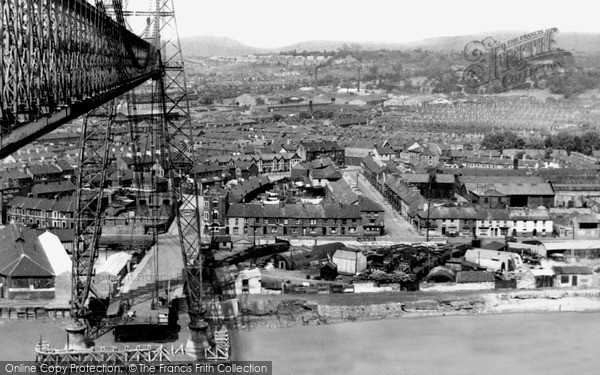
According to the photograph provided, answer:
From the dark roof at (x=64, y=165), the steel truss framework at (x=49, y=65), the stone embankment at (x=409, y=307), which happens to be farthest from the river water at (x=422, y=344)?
the dark roof at (x=64, y=165)

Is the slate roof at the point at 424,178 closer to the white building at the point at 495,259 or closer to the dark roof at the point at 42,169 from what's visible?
the white building at the point at 495,259

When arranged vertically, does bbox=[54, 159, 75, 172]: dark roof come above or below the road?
above

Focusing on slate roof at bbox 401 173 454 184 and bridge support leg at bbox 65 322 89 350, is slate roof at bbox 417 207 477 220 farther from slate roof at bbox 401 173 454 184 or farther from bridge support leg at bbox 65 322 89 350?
bridge support leg at bbox 65 322 89 350

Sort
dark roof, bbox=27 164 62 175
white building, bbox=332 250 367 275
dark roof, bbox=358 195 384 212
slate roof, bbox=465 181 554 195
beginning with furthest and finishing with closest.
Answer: dark roof, bbox=27 164 62 175 → slate roof, bbox=465 181 554 195 → dark roof, bbox=358 195 384 212 → white building, bbox=332 250 367 275

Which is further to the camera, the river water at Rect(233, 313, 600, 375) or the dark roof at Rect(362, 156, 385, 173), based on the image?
the dark roof at Rect(362, 156, 385, 173)

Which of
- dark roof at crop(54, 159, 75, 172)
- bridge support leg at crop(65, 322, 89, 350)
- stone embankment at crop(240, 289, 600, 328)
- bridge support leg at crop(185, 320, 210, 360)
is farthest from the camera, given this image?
dark roof at crop(54, 159, 75, 172)

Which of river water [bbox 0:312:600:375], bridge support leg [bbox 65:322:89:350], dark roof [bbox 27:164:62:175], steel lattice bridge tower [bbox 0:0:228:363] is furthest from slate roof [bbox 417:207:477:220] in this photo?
dark roof [bbox 27:164:62:175]

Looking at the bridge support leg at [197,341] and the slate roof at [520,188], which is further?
the slate roof at [520,188]
